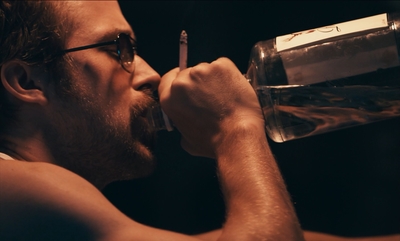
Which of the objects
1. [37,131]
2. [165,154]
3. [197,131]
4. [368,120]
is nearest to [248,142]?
[197,131]

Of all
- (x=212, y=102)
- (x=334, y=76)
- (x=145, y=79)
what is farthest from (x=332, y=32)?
(x=145, y=79)

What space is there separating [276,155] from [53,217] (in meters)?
0.67

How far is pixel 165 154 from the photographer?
143cm

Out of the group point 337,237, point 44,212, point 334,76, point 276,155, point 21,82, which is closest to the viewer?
point 44,212

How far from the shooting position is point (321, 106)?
1.01 meters

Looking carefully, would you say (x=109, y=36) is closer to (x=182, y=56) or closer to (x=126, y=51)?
(x=126, y=51)

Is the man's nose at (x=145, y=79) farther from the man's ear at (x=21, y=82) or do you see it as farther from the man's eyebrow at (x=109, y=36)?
the man's ear at (x=21, y=82)

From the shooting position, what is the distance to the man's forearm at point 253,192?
2.72 ft

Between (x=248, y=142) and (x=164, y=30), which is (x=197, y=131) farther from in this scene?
(x=164, y=30)

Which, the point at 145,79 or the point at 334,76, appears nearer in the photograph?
the point at 334,76

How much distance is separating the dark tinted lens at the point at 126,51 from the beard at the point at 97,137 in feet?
0.23

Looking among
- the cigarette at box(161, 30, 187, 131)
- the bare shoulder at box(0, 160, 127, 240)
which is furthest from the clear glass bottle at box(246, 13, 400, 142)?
the bare shoulder at box(0, 160, 127, 240)

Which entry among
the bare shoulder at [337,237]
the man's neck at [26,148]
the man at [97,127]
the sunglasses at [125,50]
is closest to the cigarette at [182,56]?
the man at [97,127]

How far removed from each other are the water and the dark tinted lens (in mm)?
288
